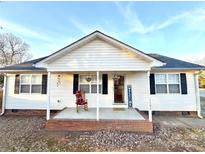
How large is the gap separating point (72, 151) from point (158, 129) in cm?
398

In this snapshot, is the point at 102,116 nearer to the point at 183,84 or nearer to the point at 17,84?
the point at 183,84

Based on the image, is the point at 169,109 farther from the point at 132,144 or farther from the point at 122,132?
the point at 132,144

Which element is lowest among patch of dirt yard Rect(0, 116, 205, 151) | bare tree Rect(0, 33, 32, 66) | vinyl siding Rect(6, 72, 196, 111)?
patch of dirt yard Rect(0, 116, 205, 151)

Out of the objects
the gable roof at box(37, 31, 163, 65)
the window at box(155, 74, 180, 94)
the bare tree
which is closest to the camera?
the gable roof at box(37, 31, 163, 65)

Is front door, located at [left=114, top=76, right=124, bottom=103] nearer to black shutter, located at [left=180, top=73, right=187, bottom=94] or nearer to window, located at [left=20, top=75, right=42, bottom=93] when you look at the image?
black shutter, located at [left=180, top=73, right=187, bottom=94]

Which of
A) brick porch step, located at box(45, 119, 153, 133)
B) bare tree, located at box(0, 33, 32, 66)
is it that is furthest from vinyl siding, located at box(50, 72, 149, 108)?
bare tree, located at box(0, 33, 32, 66)

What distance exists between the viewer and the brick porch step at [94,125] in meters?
6.17

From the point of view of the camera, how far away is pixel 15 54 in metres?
33.1

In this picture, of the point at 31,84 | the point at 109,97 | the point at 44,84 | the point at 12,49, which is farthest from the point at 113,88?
the point at 12,49

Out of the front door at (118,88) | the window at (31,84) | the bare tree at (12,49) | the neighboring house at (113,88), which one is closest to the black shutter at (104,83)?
the neighboring house at (113,88)

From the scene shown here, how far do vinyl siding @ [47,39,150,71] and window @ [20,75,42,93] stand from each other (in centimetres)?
323

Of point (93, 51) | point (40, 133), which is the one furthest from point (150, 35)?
point (40, 133)

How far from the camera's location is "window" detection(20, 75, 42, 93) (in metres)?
9.68

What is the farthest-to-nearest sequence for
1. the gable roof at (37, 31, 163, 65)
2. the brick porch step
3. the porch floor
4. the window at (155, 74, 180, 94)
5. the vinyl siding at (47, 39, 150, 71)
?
the window at (155, 74, 180, 94)
the vinyl siding at (47, 39, 150, 71)
the gable roof at (37, 31, 163, 65)
the porch floor
the brick porch step
